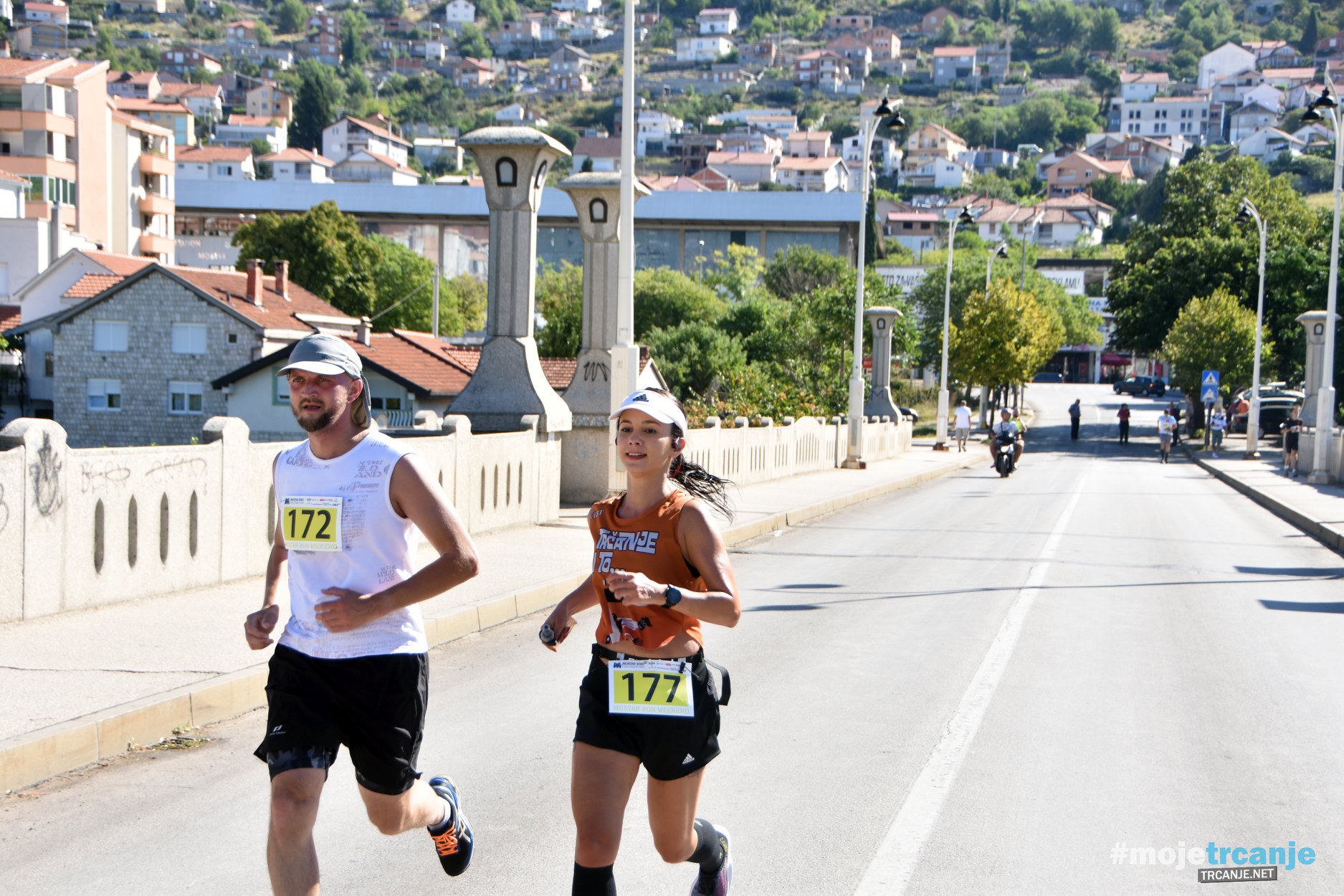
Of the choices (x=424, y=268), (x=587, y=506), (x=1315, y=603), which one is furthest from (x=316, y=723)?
(x=424, y=268)

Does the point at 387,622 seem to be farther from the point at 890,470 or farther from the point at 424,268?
the point at 424,268

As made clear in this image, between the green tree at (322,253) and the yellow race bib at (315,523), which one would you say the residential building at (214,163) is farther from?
the yellow race bib at (315,523)

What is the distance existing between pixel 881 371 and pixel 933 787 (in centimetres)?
4198

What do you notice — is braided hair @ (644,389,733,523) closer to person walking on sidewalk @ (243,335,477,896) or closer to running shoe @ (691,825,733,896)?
person walking on sidewalk @ (243,335,477,896)

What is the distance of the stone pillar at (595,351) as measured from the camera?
63.1 ft

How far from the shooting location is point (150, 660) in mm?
8328

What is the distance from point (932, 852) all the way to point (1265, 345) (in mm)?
56774

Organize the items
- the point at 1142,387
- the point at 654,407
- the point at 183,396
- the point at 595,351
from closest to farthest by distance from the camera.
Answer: the point at 654,407 → the point at 595,351 → the point at 183,396 → the point at 1142,387

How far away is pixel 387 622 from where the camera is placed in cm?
443

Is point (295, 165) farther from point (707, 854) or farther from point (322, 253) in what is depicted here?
point (707, 854)

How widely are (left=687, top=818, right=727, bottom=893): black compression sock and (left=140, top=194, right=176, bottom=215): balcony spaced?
9136 centimetres

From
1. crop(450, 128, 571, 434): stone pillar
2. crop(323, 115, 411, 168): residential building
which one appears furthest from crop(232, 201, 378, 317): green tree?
crop(323, 115, 411, 168): residential building

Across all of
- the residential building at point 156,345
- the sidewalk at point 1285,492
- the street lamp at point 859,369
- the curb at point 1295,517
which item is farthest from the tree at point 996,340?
the residential building at point 156,345

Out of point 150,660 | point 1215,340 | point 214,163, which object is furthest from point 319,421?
point 214,163
